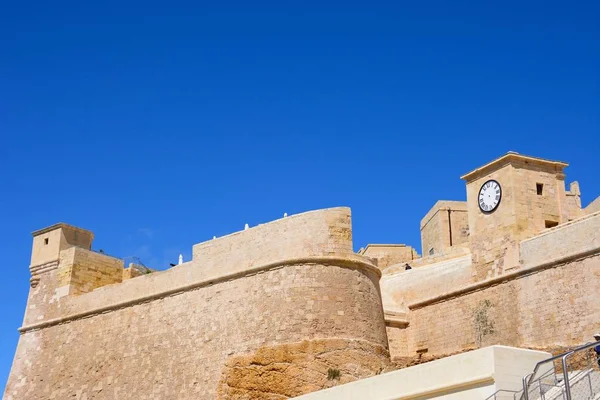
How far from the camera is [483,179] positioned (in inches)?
850

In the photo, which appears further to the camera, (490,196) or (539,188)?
(490,196)

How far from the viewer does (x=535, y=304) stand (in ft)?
63.1

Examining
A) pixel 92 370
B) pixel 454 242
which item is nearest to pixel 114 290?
pixel 92 370

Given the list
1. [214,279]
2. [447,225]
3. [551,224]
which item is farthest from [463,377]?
[447,225]

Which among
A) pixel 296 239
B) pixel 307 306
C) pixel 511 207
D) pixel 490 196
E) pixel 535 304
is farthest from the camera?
pixel 490 196

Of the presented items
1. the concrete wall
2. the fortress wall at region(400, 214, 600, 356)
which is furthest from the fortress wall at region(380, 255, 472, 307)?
the concrete wall

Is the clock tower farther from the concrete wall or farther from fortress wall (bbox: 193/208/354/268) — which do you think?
the concrete wall

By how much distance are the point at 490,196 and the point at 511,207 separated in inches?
33.5

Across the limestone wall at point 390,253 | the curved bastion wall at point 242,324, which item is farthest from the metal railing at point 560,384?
the limestone wall at point 390,253

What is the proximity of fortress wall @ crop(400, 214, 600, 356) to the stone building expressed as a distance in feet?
0.11

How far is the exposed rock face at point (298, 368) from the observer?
57.9 ft

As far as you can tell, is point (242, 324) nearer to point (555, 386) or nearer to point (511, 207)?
point (511, 207)

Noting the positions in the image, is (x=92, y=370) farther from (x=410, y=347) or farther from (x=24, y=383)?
(x=410, y=347)

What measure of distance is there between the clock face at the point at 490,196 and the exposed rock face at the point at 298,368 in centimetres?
469
